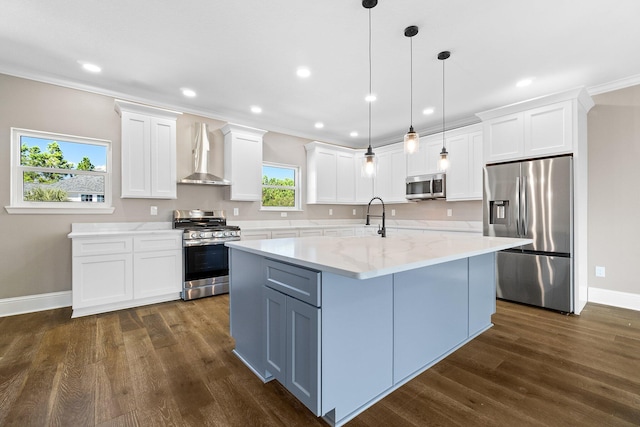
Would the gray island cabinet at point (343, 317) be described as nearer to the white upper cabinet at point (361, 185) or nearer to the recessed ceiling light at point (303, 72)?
the recessed ceiling light at point (303, 72)

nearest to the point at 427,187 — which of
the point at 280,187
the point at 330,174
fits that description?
the point at 330,174

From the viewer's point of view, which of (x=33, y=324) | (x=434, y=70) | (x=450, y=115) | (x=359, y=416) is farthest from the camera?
(x=450, y=115)

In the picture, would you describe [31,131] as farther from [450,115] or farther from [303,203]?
[450,115]

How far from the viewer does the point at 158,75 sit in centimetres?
330

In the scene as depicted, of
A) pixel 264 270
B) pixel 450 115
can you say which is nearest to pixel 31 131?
pixel 264 270

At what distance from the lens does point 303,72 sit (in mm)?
3225

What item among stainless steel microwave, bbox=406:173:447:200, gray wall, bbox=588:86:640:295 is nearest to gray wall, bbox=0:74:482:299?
stainless steel microwave, bbox=406:173:447:200

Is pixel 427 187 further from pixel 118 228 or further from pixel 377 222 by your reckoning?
pixel 118 228

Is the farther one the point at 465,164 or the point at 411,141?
the point at 465,164

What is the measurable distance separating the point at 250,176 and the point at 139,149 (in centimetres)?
155

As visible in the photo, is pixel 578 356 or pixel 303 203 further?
pixel 303 203

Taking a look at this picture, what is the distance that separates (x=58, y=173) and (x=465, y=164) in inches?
220

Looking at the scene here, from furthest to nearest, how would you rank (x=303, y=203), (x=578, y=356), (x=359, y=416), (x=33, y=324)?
(x=303, y=203) < (x=33, y=324) < (x=578, y=356) < (x=359, y=416)

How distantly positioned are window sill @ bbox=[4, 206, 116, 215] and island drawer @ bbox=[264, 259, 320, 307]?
3061mm
